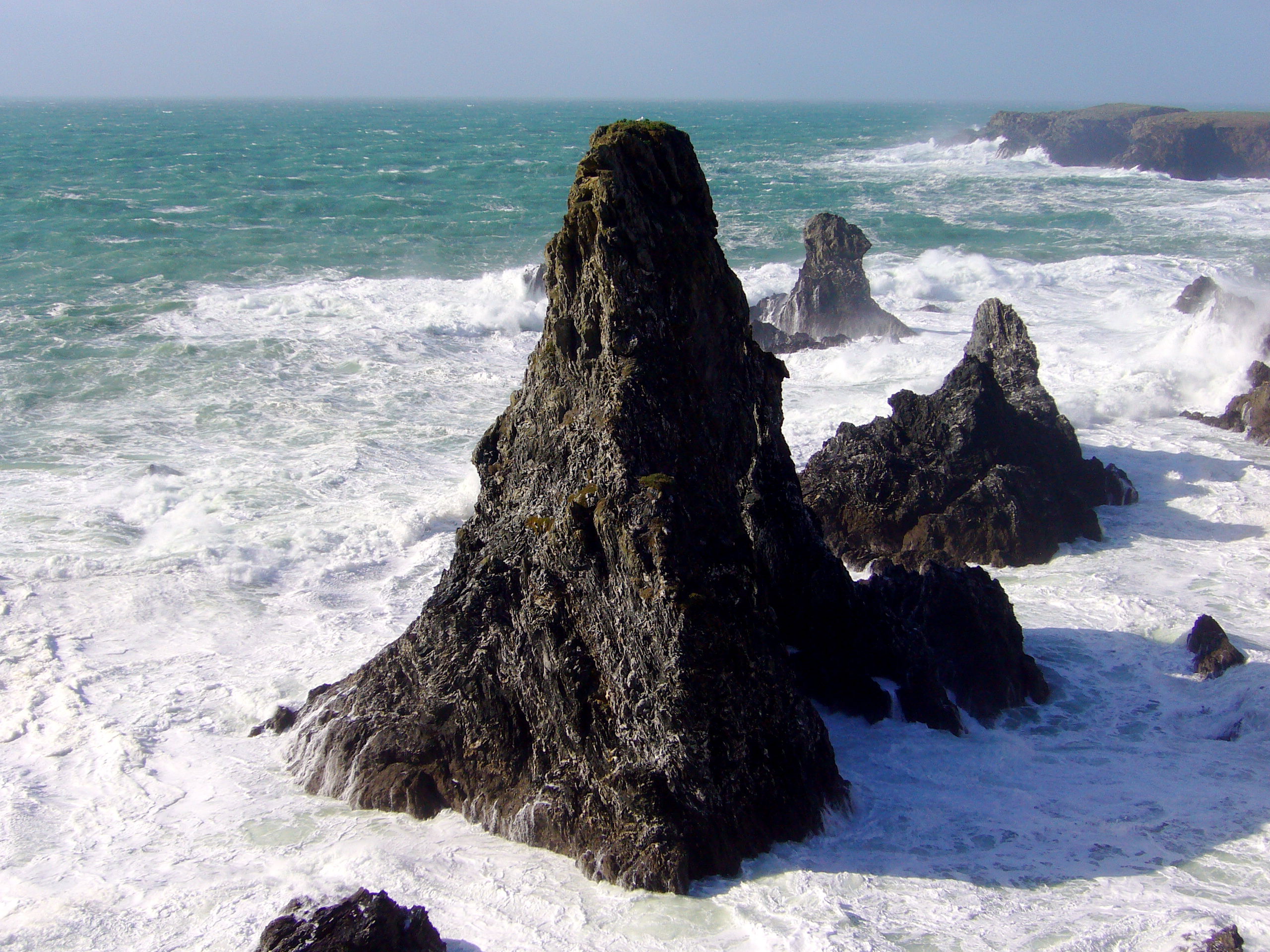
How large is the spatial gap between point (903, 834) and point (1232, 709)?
4.80 m

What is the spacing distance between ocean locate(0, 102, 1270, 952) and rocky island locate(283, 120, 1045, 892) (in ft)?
1.28

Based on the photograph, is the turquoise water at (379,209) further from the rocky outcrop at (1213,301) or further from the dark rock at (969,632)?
the dark rock at (969,632)

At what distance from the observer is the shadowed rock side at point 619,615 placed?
7449mm

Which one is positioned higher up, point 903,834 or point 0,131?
point 0,131

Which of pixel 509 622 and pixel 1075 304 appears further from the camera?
pixel 1075 304

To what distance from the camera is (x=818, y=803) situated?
8016 mm

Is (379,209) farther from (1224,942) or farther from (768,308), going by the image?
(1224,942)

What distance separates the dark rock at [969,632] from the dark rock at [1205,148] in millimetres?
75228

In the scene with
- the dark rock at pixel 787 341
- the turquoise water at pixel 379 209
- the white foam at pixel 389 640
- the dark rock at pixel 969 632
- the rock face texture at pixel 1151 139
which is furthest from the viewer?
the rock face texture at pixel 1151 139

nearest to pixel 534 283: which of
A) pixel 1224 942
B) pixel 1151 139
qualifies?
pixel 1224 942

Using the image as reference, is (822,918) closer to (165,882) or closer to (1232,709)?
(165,882)

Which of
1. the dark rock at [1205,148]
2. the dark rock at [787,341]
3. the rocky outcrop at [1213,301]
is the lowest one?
the dark rock at [787,341]

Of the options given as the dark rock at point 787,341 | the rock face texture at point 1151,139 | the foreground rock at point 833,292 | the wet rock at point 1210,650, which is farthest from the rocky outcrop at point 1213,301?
the rock face texture at point 1151,139

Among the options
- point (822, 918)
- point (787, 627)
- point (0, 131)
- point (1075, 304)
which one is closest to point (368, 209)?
point (1075, 304)
